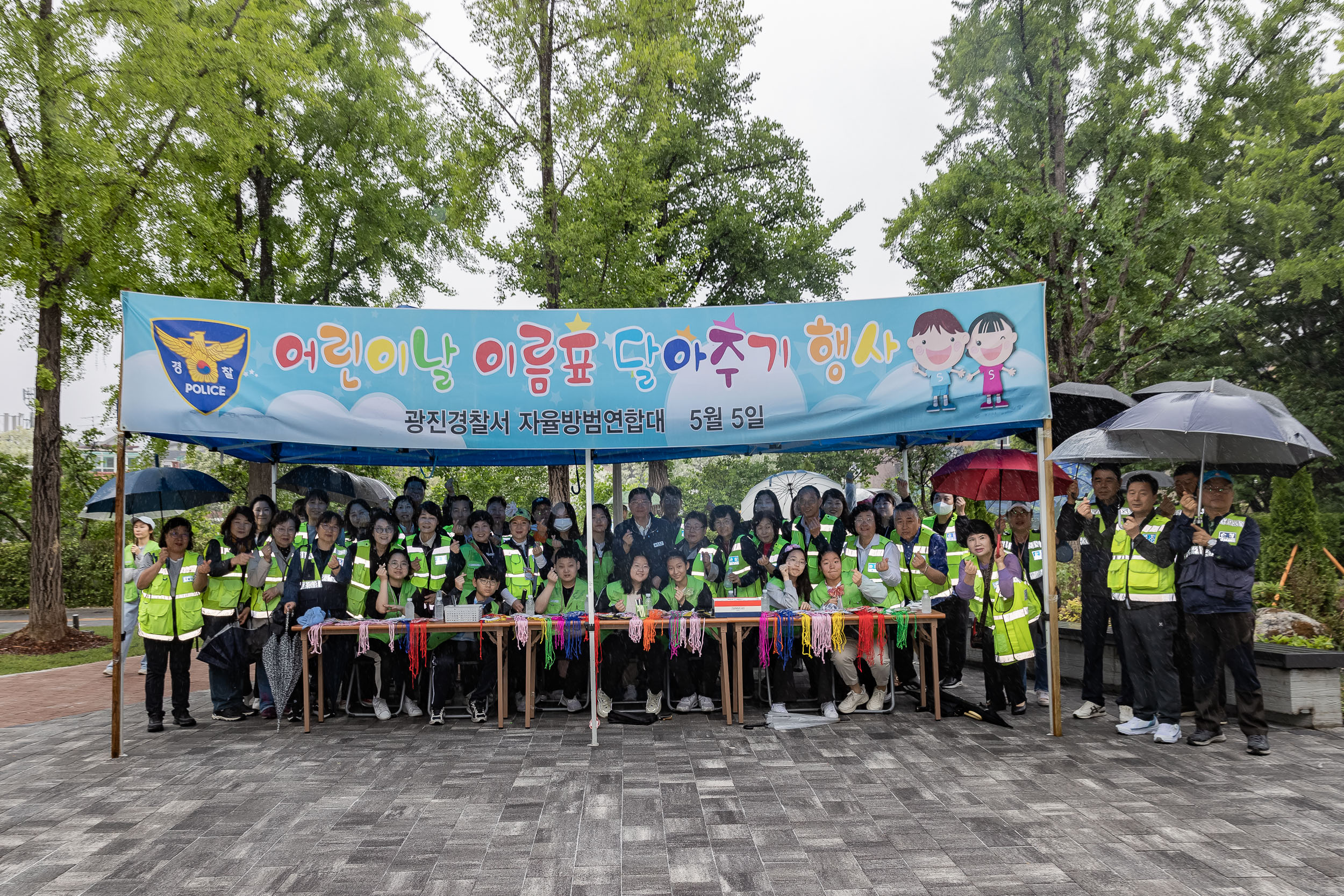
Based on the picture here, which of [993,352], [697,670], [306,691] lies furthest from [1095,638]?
[306,691]

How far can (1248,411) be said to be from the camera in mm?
5129

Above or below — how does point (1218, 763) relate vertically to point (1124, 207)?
below

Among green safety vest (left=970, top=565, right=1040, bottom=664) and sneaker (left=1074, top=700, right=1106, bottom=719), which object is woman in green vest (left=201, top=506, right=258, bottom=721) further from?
sneaker (left=1074, top=700, right=1106, bottom=719)

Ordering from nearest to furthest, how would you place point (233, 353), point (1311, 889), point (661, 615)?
1. point (1311, 889)
2. point (233, 353)
3. point (661, 615)

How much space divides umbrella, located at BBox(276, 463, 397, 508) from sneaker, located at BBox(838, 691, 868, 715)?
6.00 m

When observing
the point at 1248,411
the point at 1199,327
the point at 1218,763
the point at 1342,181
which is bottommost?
the point at 1218,763

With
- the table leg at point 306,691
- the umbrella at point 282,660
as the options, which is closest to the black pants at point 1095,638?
the table leg at point 306,691

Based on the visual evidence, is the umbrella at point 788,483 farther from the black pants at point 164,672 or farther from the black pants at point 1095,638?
the black pants at point 164,672

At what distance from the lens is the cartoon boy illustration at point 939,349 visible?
5.92 metres

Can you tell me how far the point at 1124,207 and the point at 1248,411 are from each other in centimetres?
1169

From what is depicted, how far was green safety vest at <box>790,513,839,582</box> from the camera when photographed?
6.87 metres

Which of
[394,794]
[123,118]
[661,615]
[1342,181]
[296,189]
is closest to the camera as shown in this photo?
[394,794]

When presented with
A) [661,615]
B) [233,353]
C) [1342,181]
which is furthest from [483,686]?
[1342,181]

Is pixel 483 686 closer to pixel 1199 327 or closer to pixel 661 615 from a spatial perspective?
pixel 661 615
